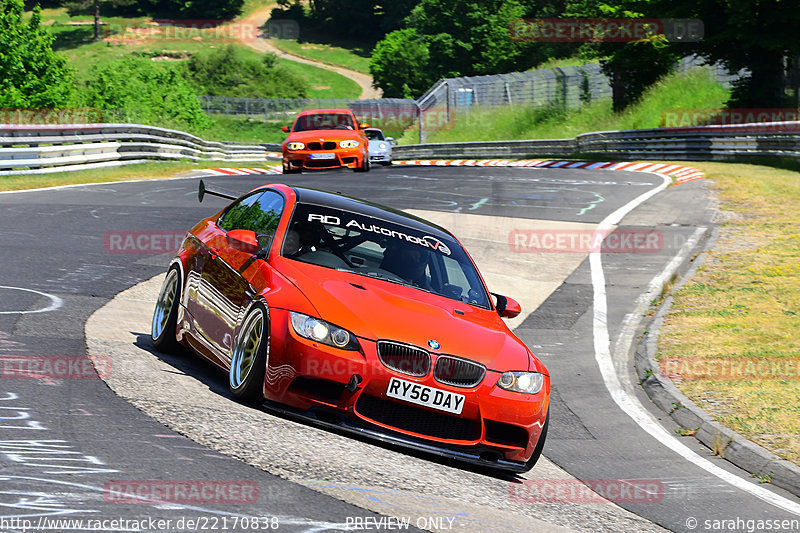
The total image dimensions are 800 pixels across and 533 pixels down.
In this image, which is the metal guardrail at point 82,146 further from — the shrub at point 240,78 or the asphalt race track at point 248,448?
the shrub at point 240,78

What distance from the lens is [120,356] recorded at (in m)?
7.60

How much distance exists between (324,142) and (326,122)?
943 millimetres

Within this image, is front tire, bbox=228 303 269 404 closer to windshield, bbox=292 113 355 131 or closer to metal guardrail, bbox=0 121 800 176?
metal guardrail, bbox=0 121 800 176

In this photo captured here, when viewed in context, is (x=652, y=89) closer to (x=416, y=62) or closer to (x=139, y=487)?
(x=139, y=487)

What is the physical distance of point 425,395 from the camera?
604 centimetres

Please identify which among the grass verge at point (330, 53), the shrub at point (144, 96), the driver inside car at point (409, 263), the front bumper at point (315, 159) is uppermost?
the grass verge at point (330, 53)

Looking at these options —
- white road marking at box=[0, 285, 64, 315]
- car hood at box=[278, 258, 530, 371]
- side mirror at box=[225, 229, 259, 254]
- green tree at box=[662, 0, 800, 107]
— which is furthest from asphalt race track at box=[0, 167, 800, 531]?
green tree at box=[662, 0, 800, 107]

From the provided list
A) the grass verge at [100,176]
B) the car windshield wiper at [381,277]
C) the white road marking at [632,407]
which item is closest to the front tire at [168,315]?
the car windshield wiper at [381,277]

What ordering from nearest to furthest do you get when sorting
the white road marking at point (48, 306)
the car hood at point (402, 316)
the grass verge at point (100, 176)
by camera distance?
the car hood at point (402, 316)
the white road marking at point (48, 306)
the grass verge at point (100, 176)

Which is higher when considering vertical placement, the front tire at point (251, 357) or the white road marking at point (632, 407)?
the front tire at point (251, 357)

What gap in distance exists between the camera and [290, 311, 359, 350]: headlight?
237 inches

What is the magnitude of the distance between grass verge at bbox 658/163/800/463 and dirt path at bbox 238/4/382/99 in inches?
3940

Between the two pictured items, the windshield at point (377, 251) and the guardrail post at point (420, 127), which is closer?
the windshield at point (377, 251)

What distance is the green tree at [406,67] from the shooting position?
96.8 m
